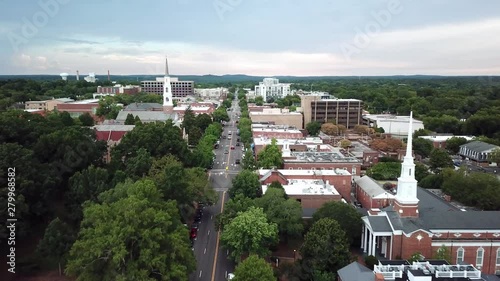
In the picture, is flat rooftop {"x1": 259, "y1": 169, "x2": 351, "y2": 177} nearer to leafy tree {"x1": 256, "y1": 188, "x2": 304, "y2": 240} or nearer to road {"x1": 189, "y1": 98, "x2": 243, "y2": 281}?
road {"x1": 189, "y1": 98, "x2": 243, "y2": 281}

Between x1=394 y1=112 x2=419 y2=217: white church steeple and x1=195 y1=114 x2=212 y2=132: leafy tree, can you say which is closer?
x1=394 y1=112 x2=419 y2=217: white church steeple

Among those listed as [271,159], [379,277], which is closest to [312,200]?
[271,159]

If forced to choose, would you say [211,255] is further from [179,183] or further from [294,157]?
[294,157]

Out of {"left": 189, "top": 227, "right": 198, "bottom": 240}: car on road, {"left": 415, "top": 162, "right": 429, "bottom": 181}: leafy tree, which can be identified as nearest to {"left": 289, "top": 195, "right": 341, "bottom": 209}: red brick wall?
{"left": 189, "top": 227, "right": 198, "bottom": 240}: car on road

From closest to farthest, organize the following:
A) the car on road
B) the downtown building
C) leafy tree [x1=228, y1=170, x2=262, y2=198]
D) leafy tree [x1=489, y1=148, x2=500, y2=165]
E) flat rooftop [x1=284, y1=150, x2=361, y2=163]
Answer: the car on road → leafy tree [x1=228, y1=170, x2=262, y2=198] → flat rooftop [x1=284, y1=150, x2=361, y2=163] → leafy tree [x1=489, y1=148, x2=500, y2=165] → the downtown building

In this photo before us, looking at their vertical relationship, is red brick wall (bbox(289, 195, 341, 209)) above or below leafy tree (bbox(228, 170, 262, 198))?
below

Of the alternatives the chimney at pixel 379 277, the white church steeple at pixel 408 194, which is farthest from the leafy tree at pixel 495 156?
the chimney at pixel 379 277

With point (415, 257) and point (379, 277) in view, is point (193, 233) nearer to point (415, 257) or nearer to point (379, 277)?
point (379, 277)
